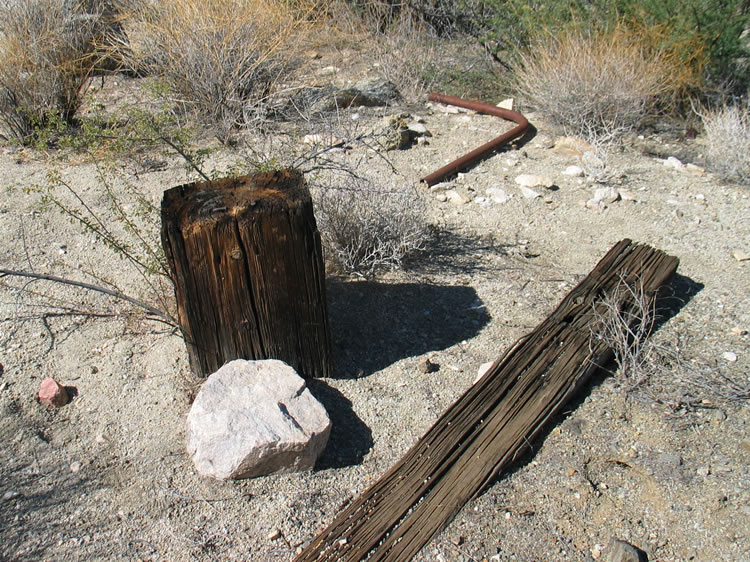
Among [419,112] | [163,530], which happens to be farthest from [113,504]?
[419,112]

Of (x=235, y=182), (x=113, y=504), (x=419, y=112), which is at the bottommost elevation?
(x=419, y=112)

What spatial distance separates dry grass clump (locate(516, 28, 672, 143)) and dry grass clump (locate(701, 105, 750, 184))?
65 cm

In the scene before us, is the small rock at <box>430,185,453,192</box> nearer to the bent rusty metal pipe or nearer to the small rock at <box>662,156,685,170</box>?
the bent rusty metal pipe

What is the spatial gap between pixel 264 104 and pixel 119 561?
4074mm

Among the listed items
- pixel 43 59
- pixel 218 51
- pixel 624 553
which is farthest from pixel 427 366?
pixel 43 59

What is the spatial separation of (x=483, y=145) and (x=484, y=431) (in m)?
3.23

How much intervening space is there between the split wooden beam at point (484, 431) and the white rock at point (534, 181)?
1538 mm

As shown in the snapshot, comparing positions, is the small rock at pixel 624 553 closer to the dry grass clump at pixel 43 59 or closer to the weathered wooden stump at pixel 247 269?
the weathered wooden stump at pixel 247 269

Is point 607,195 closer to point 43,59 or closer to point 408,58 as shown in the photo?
point 408,58

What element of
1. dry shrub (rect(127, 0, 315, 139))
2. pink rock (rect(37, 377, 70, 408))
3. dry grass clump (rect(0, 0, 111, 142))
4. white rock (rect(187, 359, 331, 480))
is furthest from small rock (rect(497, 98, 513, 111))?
Answer: pink rock (rect(37, 377, 70, 408))

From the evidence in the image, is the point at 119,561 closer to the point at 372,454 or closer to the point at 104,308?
the point at 372,454

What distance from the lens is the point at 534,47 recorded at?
6.66 m

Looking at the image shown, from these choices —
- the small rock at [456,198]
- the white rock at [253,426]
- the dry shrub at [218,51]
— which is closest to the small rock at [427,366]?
the white rock at [253,426]

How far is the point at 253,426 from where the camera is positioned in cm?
269
